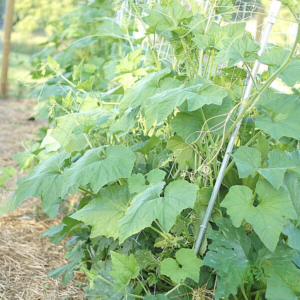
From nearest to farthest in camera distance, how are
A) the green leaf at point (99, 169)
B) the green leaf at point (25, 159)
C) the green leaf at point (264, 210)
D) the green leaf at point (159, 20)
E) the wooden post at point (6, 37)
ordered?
the green leaf at point (264, 210) → the green leaf at point (99, 169) → the green leaf at point (159, 20) → the green leaf at point (25, 159) → the wooden post at point (6, 37)

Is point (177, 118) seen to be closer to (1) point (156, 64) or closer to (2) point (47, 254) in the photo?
(1) point (156, 64)

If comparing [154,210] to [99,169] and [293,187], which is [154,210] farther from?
[293,187]

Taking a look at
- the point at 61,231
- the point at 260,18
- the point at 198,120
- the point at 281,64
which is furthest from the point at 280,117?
the point at 260,18

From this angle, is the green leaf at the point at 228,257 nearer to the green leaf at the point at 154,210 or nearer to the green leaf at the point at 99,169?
the green leaf at the point at 154,210

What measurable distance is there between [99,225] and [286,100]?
808 mm

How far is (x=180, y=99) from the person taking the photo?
1137 mm

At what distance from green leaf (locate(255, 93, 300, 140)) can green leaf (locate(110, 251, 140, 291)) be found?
606mm

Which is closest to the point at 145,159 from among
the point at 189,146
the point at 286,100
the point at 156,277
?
the point at 189,146

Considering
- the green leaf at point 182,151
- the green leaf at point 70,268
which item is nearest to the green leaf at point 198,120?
the green leaf at point 182,151

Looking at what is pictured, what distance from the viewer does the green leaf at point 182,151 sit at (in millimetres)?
1407

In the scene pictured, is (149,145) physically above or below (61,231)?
above

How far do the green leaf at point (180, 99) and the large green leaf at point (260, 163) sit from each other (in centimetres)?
19

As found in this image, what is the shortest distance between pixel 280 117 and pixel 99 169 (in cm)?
65

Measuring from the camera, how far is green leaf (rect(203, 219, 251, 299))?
3.51ft
